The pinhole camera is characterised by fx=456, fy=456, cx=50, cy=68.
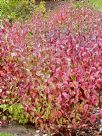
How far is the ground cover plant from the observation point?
604cm

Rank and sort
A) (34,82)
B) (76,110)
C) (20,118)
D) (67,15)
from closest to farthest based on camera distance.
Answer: (76,110), (34,82), (20,118), (67,15)

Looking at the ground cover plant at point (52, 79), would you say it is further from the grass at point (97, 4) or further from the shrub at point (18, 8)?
the grass at point (97, 4)

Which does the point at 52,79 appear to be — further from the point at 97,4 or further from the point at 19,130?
the point at 97,4

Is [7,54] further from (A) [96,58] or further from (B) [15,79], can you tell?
(A) [96,58]

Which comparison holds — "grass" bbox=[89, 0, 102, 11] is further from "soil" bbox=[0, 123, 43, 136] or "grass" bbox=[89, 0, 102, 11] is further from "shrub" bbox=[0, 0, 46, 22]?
"soil" bbox=[0, 123, 43, 136]

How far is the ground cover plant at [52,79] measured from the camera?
6.04m

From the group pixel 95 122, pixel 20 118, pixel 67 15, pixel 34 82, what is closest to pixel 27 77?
pixel 34 82

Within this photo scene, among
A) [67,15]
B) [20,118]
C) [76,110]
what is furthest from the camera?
[67,15]

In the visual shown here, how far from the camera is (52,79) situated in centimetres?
611

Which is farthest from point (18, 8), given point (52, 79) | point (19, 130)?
point (52, 79)

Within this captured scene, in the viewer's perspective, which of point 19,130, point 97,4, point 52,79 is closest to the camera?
point 52,79

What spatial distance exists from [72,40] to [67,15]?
200 inches

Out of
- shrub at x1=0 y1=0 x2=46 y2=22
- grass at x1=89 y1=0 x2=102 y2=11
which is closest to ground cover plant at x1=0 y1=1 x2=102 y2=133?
shrub at x1=0 y1=0 x2=46 y2=22

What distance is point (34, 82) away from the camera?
6.43 metres
